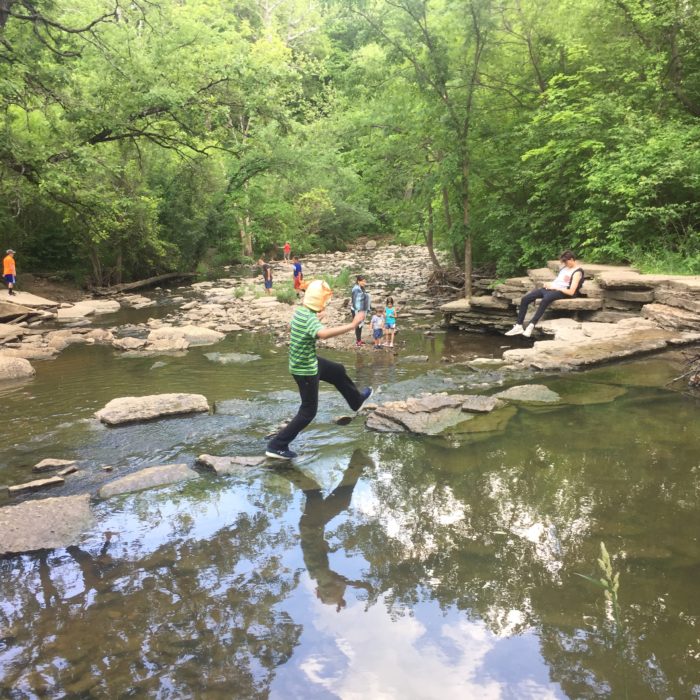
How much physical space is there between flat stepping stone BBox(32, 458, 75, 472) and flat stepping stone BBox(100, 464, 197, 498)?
891 millimetres

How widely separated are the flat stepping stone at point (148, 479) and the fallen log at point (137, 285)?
20063 millimetres

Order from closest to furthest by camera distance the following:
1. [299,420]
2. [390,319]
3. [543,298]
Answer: [299,420]
[543,298]
[390,319]

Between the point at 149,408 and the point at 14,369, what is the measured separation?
184 inches

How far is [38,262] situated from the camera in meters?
24.4

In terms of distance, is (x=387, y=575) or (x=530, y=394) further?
(x=530, y=394)

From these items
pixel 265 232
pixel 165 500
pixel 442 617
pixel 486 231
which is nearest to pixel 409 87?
pixel 486 231

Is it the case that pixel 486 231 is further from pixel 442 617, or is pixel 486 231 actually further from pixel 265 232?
pixel 265 232

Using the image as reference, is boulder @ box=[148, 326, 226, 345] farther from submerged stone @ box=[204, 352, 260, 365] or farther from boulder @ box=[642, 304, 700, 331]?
boulder @ box=[642, 304, 700, 331]

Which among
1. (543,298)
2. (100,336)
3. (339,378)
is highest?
(543,298)

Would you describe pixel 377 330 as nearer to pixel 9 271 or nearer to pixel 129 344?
pixel 129 344

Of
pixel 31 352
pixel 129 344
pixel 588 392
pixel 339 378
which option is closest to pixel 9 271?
pixel 31 352

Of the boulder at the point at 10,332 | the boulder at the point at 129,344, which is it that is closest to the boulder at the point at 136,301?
the boulder at the point at 10,332

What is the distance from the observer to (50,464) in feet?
20.2

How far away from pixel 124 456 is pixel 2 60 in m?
14.3
